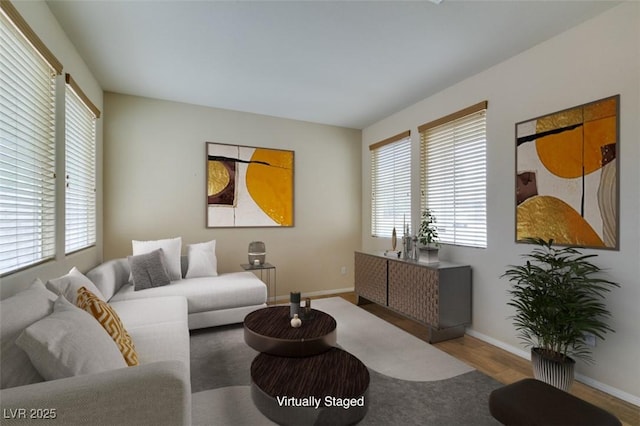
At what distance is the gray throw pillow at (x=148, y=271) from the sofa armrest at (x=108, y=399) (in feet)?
7.10

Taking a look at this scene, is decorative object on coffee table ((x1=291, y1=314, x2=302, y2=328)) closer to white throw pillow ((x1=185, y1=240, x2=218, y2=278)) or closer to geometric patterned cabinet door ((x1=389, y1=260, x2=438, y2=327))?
geometric patterned cabinet door ((x1=389, y1=260, x2=438, y2=327))

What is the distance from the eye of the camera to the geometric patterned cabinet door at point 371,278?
12.1 feet

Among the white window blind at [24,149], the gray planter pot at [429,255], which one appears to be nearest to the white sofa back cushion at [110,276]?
the white window blind at [24,149]

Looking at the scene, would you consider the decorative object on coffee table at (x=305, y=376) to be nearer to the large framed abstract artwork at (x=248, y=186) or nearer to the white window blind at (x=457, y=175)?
the white window blind at (x=457, y=175)

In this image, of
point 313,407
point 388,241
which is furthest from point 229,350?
point 388,241

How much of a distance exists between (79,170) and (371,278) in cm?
349

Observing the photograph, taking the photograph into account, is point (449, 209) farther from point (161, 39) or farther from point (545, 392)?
point (161, 39)

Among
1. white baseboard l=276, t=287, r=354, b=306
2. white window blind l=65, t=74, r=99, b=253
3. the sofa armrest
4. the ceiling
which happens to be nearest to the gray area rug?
the sofa armrest

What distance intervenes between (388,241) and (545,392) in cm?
301

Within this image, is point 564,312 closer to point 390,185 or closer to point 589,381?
point 589,381

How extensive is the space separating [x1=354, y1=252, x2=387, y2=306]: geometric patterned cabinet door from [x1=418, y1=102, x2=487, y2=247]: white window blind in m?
0.84

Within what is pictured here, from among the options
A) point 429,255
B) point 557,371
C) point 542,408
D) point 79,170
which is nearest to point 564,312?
point 557,371

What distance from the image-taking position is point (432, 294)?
2939 mm

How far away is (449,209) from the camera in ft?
11.3
